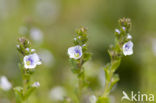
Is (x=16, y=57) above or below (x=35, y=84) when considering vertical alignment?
above

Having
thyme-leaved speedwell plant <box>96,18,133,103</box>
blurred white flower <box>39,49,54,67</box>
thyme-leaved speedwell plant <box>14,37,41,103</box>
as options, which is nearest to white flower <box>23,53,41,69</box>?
thyme-leaved speedwell plant <box>14,37,41,103</box>

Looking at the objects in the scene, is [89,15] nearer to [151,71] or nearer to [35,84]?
[151,71]

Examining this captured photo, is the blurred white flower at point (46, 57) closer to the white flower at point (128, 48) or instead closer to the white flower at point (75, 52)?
the white flower at point (75, 52)

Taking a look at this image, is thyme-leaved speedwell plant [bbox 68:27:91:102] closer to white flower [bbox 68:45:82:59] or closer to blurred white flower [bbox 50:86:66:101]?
white flower [bbox 68:45:82:59]

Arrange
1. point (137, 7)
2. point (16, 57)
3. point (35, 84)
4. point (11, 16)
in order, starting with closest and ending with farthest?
point (35, 84) < point (16, 57) < point (137, 7) < point (11, 16)

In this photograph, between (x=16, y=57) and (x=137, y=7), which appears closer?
(x=16, y=57)

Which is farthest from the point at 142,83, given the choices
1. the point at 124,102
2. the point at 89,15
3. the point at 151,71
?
the point at 89,15

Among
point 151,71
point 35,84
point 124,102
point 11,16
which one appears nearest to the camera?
point 35,84
